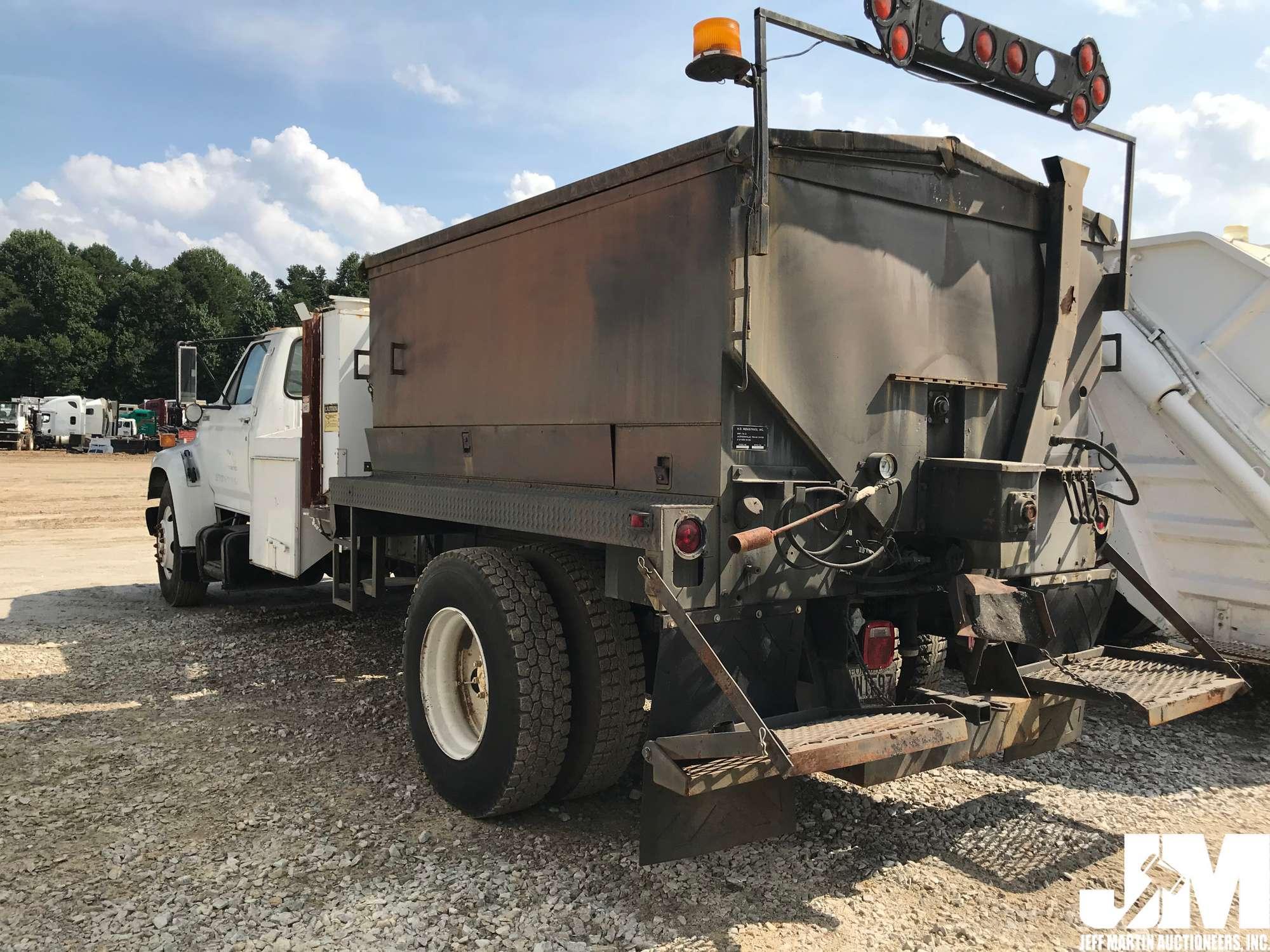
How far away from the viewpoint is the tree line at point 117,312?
56.6 m

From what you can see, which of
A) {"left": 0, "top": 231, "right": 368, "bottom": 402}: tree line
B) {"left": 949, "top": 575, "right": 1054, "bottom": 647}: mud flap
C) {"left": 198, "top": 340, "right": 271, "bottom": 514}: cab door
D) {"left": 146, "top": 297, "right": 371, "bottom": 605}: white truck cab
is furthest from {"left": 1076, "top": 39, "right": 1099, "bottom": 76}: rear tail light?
{"left": 0, "top": 231, "right": 368, "bottom": 402}: tree line

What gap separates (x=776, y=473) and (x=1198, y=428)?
3.53m

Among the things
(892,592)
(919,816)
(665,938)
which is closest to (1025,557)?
(892,592)

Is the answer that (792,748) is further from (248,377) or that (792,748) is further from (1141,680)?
(248,377)

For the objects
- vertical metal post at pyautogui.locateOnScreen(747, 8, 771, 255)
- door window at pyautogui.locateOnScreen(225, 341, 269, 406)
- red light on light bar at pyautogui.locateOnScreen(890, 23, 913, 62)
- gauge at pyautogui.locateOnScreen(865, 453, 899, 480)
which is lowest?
gauge at pyautogui.locateOnScreen(865, 453, 899, 480)

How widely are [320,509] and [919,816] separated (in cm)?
425

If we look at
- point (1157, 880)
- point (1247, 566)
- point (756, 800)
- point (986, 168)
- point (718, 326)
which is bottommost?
point (1157, 880)

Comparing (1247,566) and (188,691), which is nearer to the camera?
(1247,566)

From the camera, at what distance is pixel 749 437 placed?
10.8ft

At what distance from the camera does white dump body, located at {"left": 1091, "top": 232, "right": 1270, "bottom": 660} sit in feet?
17.4

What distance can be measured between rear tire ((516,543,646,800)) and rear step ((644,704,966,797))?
60cm

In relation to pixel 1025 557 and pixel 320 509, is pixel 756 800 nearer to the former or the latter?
pixel 1025 557

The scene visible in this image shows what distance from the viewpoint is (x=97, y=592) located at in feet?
30.5

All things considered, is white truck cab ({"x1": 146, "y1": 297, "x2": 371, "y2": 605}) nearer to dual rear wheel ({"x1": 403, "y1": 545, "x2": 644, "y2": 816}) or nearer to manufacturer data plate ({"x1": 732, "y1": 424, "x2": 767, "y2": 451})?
dual rear wheel ({"x1": 403, "y1": 545, "x2": 644, "y2": 816})
